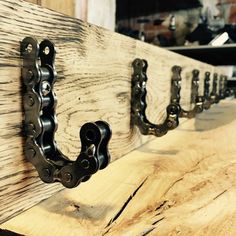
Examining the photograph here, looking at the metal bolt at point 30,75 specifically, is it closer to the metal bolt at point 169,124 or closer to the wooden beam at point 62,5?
the wooden beam at point 62,5

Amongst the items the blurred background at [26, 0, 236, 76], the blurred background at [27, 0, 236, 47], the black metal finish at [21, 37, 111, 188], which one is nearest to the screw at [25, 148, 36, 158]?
the black metal finish at [21, 37, 111, 188]

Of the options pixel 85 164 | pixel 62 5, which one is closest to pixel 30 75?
pixel 85 164

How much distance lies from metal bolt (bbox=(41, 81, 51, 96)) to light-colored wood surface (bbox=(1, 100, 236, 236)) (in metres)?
0.15

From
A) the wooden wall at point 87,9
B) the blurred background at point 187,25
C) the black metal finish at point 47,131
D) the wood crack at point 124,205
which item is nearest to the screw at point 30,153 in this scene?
the black metal finish at point 47,131

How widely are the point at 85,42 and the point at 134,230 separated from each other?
0.99ft

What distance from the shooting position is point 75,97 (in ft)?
1.68

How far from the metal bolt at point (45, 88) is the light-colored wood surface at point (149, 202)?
146 millimetres

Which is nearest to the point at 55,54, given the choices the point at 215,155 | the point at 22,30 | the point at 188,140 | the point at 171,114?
the point at 22,30

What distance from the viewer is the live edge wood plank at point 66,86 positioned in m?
0.38

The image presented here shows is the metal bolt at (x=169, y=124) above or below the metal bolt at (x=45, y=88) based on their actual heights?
below

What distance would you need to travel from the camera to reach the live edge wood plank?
1.25ft

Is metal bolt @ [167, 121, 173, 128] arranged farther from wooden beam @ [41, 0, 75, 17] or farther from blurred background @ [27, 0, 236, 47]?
blurred background @ [27, 0, 236, 47]

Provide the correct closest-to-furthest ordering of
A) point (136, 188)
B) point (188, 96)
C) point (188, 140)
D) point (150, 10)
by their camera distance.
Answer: point (136, 188) < point (188, 140) < point (188, 96) < point (150, 10)

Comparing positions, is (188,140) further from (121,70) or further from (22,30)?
(22,30)
